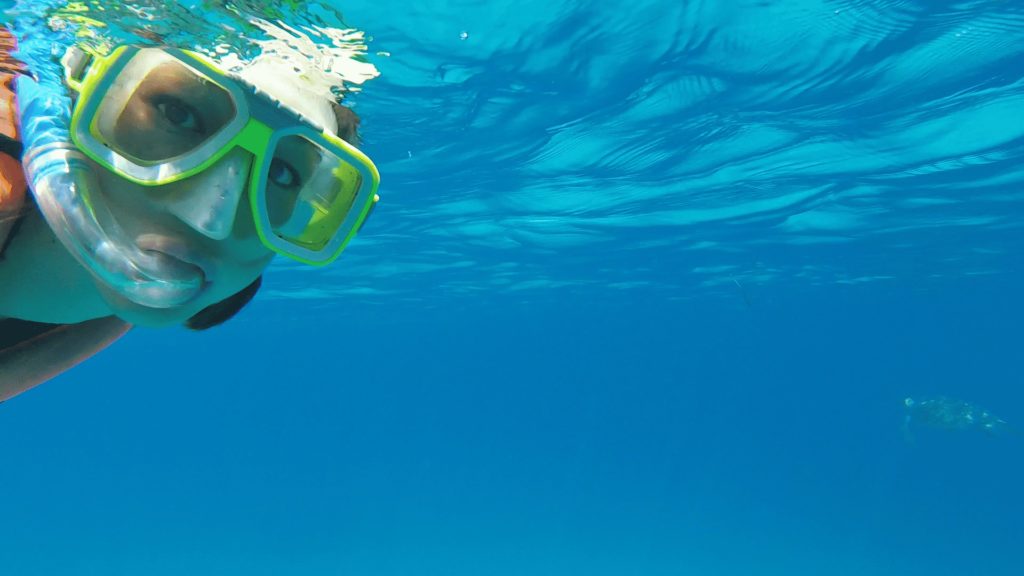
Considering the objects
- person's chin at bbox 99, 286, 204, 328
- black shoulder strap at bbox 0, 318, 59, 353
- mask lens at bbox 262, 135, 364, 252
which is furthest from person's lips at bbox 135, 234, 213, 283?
black shoulder strap at bbox 0, 318, 59, 353

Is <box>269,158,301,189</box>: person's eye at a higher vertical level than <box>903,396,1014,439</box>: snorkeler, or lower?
lower

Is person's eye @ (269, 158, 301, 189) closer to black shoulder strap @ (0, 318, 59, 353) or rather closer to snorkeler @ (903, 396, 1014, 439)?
black shoulder strap @ (0, 318, 59, 353)

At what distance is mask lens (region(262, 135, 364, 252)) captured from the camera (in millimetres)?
2684

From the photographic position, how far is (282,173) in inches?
106

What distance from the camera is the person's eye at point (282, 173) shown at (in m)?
2.67

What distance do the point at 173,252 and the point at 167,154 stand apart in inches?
16.8

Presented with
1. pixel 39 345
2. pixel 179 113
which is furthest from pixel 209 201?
pixel 39 345

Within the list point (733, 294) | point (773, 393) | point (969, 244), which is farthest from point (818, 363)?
point (969, 244)

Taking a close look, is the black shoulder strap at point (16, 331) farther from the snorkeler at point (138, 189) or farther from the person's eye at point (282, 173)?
the person's eye at point (282, 173)

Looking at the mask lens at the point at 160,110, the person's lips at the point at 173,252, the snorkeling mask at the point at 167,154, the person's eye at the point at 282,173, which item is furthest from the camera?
the person's eye at the point at 282,173

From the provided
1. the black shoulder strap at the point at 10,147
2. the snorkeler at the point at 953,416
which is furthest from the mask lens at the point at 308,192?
the snorkeler at the point at 953,416

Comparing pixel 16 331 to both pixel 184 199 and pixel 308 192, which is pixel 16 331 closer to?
pixel 184 199

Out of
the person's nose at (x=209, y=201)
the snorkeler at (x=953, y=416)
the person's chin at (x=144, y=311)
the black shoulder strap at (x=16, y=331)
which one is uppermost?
the snorkeler at (x=953, y=416)

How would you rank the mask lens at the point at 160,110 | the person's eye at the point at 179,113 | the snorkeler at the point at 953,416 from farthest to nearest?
1. the snorkeler at the point at 953,416
2. the person's eye at the point at 179,113
3. the mask lens at the point at 160,110
